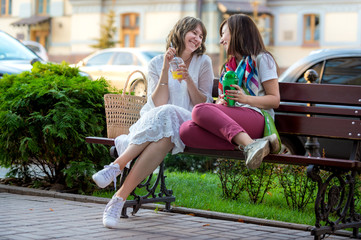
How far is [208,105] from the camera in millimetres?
4832

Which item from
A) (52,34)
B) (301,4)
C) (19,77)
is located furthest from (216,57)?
(19,77)

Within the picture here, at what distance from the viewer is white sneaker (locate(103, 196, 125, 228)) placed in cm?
491

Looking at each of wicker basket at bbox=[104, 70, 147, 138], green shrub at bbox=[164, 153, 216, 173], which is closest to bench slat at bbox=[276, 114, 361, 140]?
wicker basket at bbox=[104, 70, 147, 138]

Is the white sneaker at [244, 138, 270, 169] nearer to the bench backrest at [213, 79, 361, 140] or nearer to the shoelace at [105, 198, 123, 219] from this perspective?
the bench backrest at [213, 79, 361, 140]

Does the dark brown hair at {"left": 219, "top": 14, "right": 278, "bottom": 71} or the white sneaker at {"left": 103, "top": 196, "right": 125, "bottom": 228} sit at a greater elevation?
the dark brown hair at {"left": 219, "top": 14, "right": 278, "bottom": 71}

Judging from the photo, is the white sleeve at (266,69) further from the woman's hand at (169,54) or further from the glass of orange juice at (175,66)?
the woman's hand at (169,54)

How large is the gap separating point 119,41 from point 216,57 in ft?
20.5

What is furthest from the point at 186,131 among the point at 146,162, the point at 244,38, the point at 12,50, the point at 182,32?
the point at 12,50

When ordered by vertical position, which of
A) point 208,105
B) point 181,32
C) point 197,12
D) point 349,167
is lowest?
point 349,167

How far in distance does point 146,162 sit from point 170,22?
32.7 meters

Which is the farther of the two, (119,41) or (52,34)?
(52,34)

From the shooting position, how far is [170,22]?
37125 millimetres

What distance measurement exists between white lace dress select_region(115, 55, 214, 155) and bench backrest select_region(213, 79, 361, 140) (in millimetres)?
653

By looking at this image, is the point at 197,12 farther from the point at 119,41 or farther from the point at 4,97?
the point at 4,97
